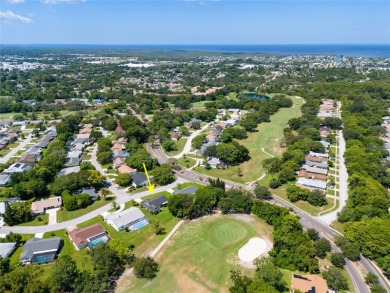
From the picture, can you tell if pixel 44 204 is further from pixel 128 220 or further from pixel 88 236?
pixel 128 220

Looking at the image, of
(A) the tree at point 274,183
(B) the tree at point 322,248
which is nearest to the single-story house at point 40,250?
(B) the tree at point 322,248

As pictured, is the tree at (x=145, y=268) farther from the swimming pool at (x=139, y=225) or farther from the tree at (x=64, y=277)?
the swimming pool at (x=139, y=225)

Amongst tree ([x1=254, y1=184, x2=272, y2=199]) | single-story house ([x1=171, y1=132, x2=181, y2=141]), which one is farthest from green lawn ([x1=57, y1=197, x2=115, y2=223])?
single-story house ([x1=171, y1=132, x2=181, y2=141])

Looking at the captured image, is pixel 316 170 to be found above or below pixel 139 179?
above

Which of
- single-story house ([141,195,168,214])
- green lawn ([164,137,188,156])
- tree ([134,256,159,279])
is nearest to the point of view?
tree ([134,256,159,279])

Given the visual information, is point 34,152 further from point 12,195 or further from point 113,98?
point 113,98

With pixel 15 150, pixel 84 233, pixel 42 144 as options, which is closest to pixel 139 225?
pixel 84 233

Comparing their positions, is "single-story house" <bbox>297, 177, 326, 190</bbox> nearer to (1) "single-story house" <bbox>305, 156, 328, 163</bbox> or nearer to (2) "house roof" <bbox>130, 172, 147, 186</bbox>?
(1) "single-story house" <bbox>305, 156, 328, 163</bbox>
